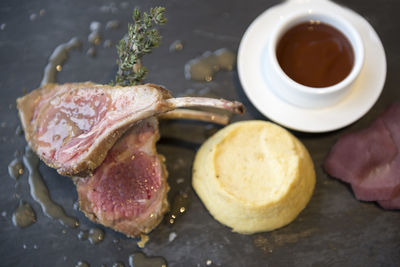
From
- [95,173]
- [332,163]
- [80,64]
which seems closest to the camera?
[95,173]

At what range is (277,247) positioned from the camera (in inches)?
92.1

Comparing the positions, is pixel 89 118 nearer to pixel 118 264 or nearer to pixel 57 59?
pixel 57 59

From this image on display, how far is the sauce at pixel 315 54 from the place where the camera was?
2.16m

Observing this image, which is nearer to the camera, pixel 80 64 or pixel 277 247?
pixel 277 247

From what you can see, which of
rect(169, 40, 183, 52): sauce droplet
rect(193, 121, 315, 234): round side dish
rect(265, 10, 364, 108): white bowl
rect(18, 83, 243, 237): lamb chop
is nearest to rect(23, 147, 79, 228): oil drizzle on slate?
rect(18, 83, 243, 237): lamb chop

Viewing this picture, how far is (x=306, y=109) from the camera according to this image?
228 cm

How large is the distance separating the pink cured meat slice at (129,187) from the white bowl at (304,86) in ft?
2.49

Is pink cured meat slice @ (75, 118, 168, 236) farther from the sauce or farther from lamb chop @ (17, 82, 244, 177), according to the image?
the sauce

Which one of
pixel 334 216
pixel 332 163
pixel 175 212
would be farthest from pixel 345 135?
pixel 175 212

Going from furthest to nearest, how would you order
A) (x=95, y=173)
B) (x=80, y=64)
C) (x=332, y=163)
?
(x=80, y=64) → (x=332, y=163) → (x=95, y=173)

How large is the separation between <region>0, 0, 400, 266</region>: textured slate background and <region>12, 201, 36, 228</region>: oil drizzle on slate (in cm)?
3

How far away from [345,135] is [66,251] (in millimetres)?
1825

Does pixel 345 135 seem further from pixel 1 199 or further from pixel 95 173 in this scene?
pixel 1 199

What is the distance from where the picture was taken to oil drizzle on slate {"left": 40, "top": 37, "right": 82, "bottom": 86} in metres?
2.59
